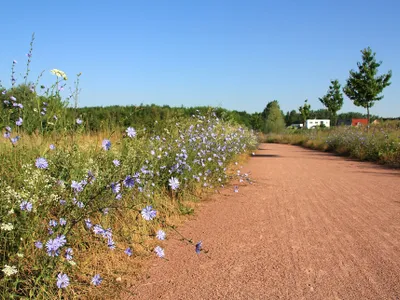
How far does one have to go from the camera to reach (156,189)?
5.04 m

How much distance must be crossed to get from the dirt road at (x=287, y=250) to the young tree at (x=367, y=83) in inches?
708

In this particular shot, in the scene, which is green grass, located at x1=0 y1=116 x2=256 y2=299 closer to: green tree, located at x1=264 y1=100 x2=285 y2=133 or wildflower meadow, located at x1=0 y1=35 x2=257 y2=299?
wildflower meadow, located at x1=0 y1=35 x2=257 y2=299

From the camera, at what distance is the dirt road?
2877 millimetres

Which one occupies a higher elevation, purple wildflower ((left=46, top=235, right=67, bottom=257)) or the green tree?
the green tree

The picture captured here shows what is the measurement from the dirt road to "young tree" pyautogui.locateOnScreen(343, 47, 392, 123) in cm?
1799

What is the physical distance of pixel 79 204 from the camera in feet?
8.66

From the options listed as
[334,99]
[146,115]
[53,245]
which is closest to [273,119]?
[334,99]

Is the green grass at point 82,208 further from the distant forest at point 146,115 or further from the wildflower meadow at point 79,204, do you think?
the distant forest at point 146,115

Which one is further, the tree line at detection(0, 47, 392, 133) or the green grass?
the tree line at detection(0, 47, 392, 133)

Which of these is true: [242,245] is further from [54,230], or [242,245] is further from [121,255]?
[54,230]

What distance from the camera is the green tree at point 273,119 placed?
137ft

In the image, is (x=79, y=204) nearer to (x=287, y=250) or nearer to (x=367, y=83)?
(x=287, y=250)

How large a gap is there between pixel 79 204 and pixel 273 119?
4104 centimetres

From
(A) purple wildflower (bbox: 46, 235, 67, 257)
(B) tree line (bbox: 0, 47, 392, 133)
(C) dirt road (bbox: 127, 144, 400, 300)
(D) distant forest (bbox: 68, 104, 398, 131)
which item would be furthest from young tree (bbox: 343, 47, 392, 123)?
(A) purple wildflower (bbox: 46, 235, 67, 257)
